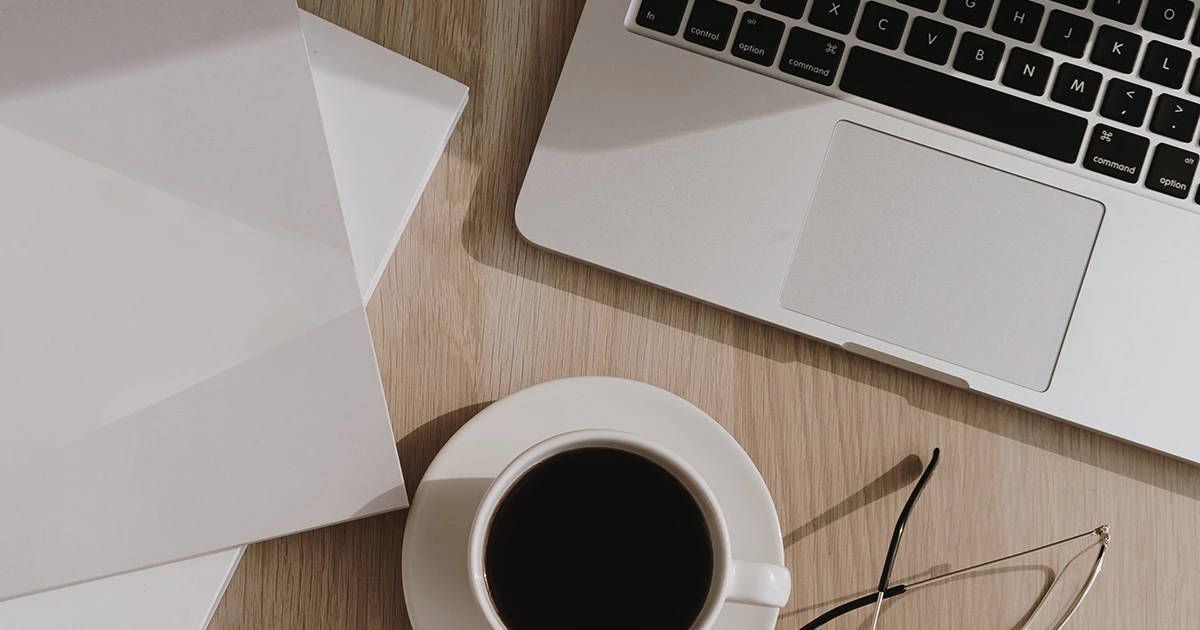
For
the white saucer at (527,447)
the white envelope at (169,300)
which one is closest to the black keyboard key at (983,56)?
the white saucer at (527,447)

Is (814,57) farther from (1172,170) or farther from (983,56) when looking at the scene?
(1172,170)

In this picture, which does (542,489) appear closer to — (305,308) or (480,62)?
(305,308)

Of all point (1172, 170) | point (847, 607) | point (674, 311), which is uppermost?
point (1172, 170)

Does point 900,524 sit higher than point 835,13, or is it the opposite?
point 835,13

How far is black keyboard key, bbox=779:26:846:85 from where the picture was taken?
0.47 metres

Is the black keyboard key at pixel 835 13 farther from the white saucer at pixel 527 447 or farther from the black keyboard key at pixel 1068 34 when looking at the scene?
the white saucer at pixel 527 447

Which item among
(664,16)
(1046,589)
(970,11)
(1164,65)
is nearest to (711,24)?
(664,16)

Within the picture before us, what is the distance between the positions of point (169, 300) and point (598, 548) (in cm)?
24

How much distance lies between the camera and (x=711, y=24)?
1.55 feet

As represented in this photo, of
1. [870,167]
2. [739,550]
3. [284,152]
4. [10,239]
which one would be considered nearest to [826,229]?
[870,167]

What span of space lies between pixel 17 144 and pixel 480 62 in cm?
24

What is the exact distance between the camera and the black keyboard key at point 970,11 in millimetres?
468

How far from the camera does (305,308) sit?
1.40 ft

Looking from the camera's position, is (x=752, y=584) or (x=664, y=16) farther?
(x=664, y=16)
